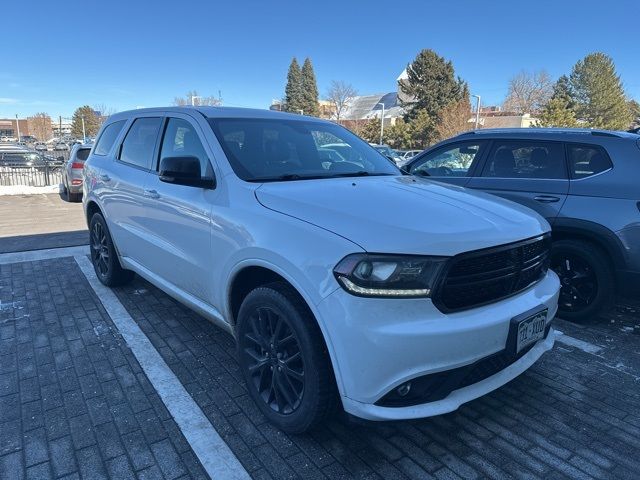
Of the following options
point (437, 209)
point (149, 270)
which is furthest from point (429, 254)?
point (149, 270)

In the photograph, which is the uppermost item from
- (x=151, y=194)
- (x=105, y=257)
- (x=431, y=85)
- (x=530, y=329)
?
(x=431, y=85)

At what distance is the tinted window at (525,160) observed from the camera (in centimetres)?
457

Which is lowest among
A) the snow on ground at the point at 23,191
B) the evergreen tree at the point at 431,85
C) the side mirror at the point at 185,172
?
the snow on ground at the point at 23,191

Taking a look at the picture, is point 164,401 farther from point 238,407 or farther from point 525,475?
point 525,475

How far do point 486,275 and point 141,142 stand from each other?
3.35 meters

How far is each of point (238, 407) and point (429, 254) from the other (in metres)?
1.63

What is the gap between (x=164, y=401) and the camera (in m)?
2.96

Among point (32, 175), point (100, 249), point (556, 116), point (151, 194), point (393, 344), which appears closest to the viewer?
point (393, 344)

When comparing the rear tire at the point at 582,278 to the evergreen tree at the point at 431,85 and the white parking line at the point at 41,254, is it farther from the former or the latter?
the evergreen tree at the point at 431,85

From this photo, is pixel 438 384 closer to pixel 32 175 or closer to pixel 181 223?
pixel 181 223

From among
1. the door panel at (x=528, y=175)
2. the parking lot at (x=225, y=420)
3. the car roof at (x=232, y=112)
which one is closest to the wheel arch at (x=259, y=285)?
the parking lot at (x=225, y=420)

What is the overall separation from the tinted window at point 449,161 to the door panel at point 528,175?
0.22 meters

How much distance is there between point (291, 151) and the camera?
11.3 feet

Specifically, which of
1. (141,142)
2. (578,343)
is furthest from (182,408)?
(578,343)
